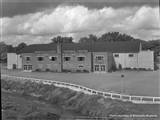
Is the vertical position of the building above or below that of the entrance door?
above

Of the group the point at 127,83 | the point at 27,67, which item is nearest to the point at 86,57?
the point at 27,67

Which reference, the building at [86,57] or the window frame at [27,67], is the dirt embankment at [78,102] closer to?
the building at [86,57]

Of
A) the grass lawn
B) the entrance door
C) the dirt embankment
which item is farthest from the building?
the dirt embankment

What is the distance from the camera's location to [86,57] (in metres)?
27.9

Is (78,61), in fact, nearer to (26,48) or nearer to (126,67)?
(126,67)

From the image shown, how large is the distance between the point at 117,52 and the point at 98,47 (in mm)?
2957

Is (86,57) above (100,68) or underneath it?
above

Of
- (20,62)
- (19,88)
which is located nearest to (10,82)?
(19,88)

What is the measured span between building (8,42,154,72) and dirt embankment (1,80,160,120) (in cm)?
1047

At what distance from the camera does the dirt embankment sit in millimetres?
8102

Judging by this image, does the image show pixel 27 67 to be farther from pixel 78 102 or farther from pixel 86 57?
pixel 78 102

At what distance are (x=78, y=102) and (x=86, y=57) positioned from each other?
15.9 meters

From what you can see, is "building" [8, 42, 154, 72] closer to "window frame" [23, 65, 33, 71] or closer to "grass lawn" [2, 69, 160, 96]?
"window frame" [23, 65, 33, 71]

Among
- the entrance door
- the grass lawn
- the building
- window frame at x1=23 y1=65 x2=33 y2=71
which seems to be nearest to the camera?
the grass lawn
